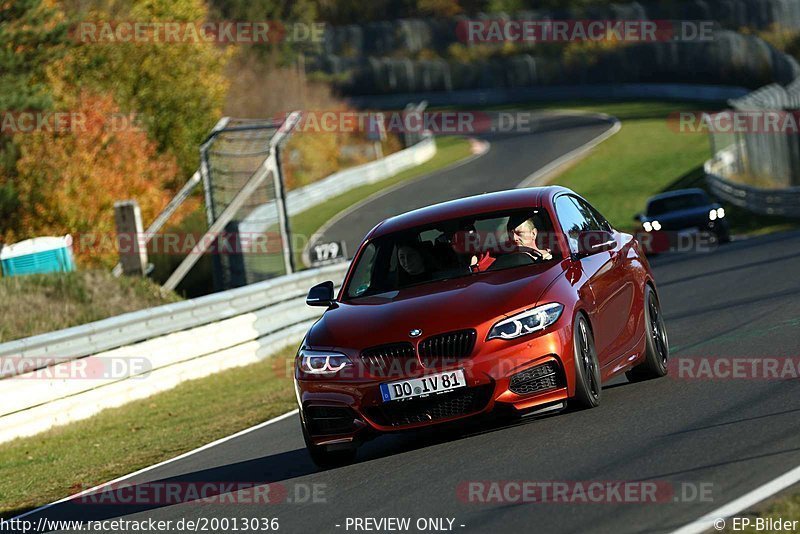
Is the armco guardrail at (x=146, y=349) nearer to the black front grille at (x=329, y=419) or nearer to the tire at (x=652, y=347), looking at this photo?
the black front grille at (x=329, y=419)

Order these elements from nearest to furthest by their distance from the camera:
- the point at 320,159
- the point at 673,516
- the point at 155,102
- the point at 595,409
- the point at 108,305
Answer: the point at 673,516 < the point at 595,409 < the point at 108,305 < the point at 155,102 < the point at 320,159

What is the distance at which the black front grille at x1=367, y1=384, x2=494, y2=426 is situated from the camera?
8.66m

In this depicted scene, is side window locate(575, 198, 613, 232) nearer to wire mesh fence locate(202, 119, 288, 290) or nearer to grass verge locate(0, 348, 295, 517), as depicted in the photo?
grass verge locate(0, 348, 295, 517)

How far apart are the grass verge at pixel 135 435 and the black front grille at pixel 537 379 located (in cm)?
378

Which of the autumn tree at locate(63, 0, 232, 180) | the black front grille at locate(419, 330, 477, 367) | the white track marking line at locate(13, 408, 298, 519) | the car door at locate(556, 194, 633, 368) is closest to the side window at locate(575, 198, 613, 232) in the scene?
the car door at locate(556, 194, 633, 368)

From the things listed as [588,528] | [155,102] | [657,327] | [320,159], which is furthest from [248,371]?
[320,159]

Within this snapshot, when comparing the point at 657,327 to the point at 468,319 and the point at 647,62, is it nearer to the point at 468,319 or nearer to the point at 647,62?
the point at 468,319

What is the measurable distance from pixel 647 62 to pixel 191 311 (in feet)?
219

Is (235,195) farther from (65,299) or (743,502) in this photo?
(743,502)

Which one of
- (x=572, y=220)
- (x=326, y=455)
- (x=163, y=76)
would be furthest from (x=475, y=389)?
(x=163, y=76)

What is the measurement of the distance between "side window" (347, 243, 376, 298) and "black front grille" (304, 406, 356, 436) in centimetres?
121

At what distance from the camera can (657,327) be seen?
1108 centimetres

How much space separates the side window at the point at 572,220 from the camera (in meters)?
10.1

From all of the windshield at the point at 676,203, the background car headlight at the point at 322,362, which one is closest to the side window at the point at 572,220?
the background car headlight at the point at 322,362
